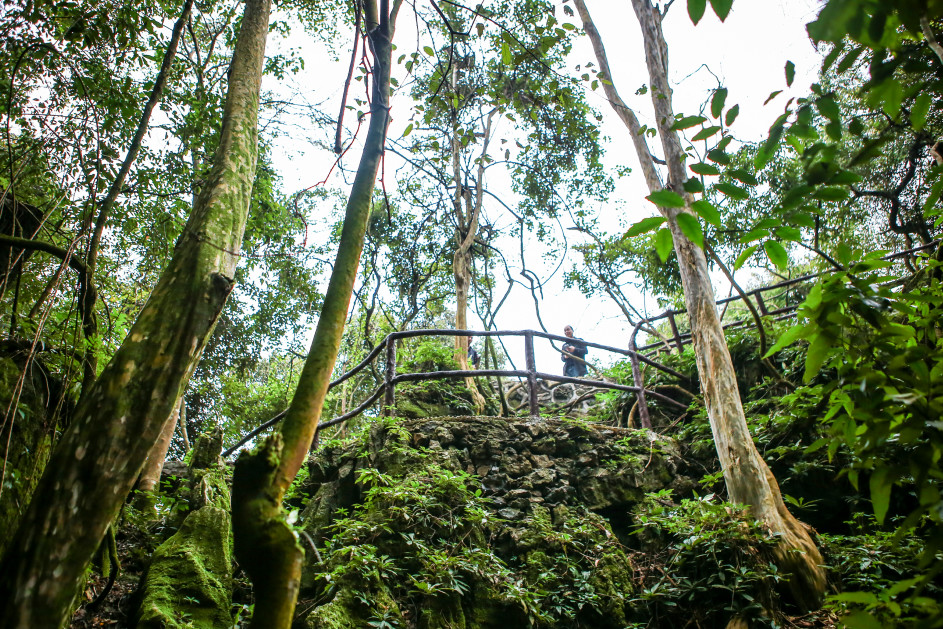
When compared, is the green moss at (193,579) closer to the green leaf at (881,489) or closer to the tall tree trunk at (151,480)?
the tall tree trunk at (151,480)

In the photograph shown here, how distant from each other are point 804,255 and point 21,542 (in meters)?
14.5

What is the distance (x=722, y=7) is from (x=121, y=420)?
1.84 metres

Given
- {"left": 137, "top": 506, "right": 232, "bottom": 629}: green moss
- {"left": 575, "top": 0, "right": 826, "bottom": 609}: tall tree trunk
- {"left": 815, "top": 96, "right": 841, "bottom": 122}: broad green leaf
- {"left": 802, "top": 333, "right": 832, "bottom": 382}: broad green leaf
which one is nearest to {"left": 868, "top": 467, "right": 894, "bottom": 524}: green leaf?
{"left": 802, "top": 333, "right": 832, "bottom": 382}: broad green leaf

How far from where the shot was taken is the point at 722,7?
31.6 inches

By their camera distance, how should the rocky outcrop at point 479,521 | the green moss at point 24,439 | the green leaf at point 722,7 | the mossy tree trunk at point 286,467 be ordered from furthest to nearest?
1. the rocky outcrop at point 479,521
2. the green moss at point 24,439
3. the mossy tree trunk at point 286,467
4. the green leaf at point 722,7

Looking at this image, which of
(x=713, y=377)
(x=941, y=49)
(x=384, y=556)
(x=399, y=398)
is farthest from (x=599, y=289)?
(x=941, y=49)

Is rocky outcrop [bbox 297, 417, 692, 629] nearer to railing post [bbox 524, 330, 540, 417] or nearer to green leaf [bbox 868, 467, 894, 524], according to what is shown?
railing post [bbox 524, 330, 540, 417]

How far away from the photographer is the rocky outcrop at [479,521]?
3.11 m

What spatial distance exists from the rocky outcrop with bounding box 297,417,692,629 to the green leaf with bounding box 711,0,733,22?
2603 mm

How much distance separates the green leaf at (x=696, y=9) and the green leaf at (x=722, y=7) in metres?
0.02

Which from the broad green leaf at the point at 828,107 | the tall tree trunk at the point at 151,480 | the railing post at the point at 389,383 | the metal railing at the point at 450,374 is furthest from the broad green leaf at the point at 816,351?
the tall tree trunk at the point at 151,480

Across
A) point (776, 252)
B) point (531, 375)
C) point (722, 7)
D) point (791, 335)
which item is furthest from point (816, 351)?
point (531, 375)

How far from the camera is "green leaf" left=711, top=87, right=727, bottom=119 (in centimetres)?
101

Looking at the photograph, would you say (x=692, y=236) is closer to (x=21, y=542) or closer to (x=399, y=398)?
(x=21, y=542)
